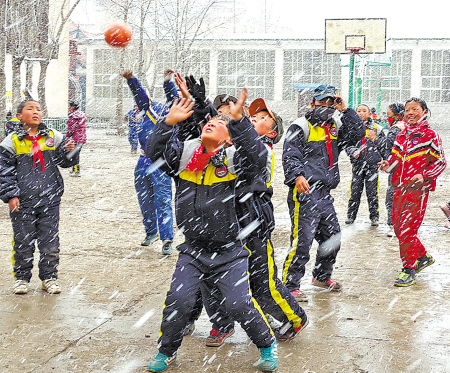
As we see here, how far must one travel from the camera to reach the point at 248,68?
4897 centimetres

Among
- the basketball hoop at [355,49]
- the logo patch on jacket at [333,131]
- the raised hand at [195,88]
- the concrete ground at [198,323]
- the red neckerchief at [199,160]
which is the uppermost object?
the basketball hoop at [355,49]

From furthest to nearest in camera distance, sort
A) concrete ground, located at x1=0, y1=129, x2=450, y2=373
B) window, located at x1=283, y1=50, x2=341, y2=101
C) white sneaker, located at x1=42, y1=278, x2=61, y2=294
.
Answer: window, located at x1=283, y1=50, x2=341, y2=101, white sneaker, located at x1=42, y1=278, x2=61, y2=294, concrete ground, located at x1=0, y1=129, x2=450, y2=373

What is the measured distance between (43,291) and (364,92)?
45.1 metres

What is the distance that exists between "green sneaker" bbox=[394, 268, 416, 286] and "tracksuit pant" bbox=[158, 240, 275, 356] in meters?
2.52

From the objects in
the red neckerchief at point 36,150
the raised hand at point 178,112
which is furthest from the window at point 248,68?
the raised hand at point 178,112

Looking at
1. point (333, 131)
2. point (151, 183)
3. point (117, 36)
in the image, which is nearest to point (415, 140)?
point (333, 131)

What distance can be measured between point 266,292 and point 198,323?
2.75 feet

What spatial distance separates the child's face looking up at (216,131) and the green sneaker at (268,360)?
138 centimetres

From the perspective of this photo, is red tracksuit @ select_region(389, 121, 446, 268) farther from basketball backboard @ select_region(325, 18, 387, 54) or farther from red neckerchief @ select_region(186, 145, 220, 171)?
basketball backboard @ select_region(325, 18, 387, 54)

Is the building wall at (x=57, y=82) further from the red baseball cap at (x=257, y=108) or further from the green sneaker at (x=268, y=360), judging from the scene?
the green sneaker at (x=268, y=360)

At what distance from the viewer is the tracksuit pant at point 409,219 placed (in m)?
6.02

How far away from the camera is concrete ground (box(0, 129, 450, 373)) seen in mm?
4125

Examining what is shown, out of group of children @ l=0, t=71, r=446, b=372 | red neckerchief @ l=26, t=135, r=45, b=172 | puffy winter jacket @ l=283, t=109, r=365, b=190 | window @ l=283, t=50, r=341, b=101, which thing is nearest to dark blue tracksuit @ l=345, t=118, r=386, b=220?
group of children @ l=0, t=71, r=446, b=372

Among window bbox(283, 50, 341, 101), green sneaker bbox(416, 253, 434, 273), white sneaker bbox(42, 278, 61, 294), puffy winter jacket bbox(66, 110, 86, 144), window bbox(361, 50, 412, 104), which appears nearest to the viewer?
white sneaker bbox(42, 278, 61, 294)
